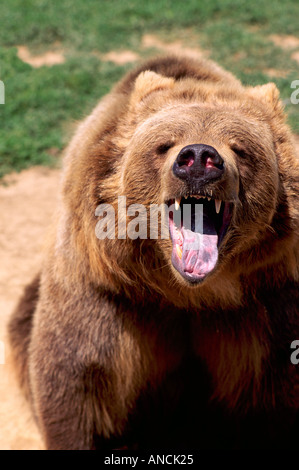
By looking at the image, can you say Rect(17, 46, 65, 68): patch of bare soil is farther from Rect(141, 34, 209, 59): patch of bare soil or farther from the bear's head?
the bear's head

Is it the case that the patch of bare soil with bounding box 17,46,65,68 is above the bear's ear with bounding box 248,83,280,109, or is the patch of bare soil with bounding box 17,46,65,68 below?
above

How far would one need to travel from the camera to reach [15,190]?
7098 millimetres

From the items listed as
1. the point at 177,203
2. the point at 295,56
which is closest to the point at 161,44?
the point at 295,56

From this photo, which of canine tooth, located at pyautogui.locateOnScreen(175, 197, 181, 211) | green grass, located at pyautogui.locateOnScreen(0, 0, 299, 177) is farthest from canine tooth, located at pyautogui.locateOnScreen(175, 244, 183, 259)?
green grass, located at pyautogui.locateOnScreen(0, 0, 299, 177)

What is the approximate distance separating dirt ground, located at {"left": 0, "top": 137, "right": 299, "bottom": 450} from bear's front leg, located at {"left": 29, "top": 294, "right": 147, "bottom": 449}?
29.1 inches

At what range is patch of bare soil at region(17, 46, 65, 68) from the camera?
30.1 feet

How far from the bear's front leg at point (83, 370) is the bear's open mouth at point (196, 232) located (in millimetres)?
723

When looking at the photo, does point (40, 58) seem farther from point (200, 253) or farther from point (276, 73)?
point (200, 253)

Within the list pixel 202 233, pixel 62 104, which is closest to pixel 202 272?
pixel 202 233

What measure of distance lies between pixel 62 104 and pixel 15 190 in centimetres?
181

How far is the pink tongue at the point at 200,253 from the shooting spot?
3.10m

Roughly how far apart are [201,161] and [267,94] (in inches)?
37.0

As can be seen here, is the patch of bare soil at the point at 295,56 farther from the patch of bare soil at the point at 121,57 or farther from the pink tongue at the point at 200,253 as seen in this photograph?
the pink tongue at the point at 200,253

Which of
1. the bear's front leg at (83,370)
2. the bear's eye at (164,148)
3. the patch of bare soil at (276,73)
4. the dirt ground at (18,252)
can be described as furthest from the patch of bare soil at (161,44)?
the bear's eye at (164,148)
